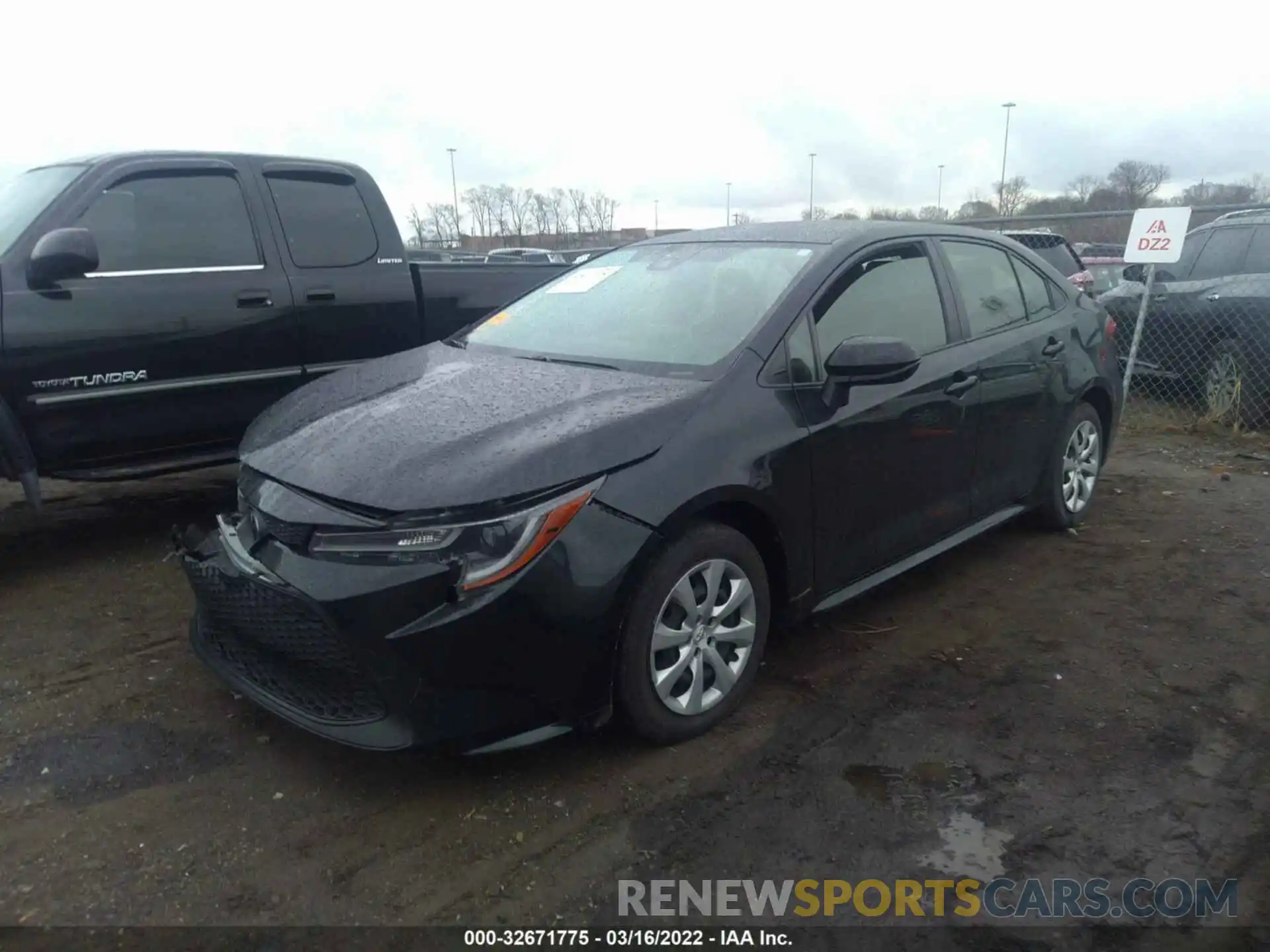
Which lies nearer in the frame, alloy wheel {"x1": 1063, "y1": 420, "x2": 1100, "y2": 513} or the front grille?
the front grille

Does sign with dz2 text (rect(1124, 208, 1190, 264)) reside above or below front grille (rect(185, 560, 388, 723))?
above

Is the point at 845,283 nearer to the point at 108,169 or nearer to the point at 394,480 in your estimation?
the point at 394,480

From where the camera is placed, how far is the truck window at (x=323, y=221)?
16.8 feet

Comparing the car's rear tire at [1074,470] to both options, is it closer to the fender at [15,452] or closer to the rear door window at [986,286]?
the rear door window at [986,286]

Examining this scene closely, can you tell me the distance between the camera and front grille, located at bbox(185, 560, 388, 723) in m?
2.62

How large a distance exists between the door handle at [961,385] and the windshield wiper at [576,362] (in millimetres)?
1494

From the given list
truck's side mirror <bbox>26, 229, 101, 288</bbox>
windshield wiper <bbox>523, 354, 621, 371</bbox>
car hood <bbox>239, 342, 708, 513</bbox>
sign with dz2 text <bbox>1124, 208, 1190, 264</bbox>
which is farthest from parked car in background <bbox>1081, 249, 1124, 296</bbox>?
truck's side mirror <bbox>26, 229, 101, 288</bbox>

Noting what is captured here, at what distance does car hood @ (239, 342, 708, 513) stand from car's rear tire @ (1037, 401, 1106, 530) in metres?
2.64

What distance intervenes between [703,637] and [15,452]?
3.15m

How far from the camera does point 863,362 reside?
328 centimetres

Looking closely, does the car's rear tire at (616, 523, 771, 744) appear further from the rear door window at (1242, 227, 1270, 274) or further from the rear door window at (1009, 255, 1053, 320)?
the rear door window at (1242, 227, 1270, 274)

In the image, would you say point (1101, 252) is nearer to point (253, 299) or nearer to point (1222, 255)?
A: point (1222, 255)

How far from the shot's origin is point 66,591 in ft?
14.1

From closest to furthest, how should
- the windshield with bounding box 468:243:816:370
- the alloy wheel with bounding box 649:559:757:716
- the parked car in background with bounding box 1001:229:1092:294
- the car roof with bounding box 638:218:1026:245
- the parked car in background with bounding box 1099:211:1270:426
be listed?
1. the alloy wheel with bounding box 649:559:757:716
2. the windshield with bounding box 468:243:816:370
3. the car roof with bounding box 638:218:1026:245
4. the parked car in background with bounding box 1099:211:1270:426
5. the parked car in background with bounding box 1001:229:1092:294
